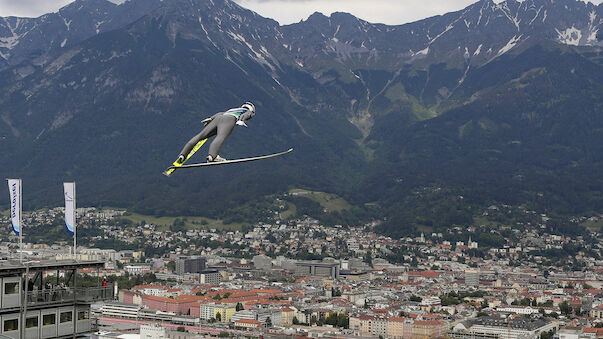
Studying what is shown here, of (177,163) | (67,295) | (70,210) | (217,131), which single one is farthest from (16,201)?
(217,131)

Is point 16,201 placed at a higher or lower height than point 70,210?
higher

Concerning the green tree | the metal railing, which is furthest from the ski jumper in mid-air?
the green tree

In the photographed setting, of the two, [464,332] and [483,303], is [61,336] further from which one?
[483,303]

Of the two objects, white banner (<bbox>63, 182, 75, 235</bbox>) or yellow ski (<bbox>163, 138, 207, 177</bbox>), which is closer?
yellow ski (<bbox>163, 138, 207, 177</bbox>)

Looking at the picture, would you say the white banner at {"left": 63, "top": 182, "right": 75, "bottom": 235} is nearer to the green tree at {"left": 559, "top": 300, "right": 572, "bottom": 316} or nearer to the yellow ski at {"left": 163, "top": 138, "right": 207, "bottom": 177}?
the yellow ski at {"left": 163, "top": 138, "right": 207, "bottom": 177}

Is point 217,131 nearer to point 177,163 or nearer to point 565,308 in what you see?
point 177,163

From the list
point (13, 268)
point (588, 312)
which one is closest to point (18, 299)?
point (13, 268)
